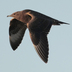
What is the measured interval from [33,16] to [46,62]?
11.6 ft

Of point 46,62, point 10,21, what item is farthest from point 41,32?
point 10,21

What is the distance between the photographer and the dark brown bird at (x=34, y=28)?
15281 millimetres

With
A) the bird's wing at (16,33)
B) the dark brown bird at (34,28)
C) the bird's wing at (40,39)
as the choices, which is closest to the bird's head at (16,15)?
the dark brown bird at (34,28)

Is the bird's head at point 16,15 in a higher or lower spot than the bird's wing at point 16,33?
higher

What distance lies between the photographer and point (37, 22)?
643 inches

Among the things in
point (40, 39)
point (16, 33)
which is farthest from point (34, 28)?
point (16, 33)

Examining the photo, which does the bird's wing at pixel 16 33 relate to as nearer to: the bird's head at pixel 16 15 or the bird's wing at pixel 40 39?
the bird's head at pixel 16 15

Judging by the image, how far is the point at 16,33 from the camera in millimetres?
20328

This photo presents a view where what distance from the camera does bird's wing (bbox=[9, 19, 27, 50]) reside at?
19.9m

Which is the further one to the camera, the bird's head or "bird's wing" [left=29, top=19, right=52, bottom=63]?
the bird's head

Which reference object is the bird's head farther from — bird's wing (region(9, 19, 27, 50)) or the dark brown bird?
bird's wing (region(9, 19, 27, 50))

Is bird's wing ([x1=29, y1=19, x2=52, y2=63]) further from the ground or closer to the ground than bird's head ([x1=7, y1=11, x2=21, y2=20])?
closer to the ground

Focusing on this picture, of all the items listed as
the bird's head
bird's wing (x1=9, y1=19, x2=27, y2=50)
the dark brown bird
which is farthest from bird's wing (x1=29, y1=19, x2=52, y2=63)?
bird's wing (x1=9, y1=19, x2=27, y2=50)

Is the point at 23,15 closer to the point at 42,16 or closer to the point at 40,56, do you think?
Result: the point at 42,16
